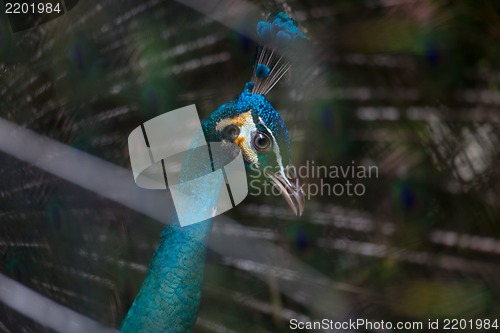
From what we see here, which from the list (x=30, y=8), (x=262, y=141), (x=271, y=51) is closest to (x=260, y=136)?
(x=262, y=141)

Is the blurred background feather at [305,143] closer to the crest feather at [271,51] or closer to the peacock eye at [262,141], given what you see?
the crest feather at [271,51]

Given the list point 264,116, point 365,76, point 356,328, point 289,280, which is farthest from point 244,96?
point 356,328

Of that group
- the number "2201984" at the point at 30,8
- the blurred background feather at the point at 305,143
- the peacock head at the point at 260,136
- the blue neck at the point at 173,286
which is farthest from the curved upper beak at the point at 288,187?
the number "2201984" at the point at 30,8

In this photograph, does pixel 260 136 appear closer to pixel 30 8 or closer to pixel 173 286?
pixel 173 286

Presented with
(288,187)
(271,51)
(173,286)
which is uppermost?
(271,51)

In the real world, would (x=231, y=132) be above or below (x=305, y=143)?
below

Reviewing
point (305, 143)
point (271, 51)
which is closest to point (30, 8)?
point (271, 51)

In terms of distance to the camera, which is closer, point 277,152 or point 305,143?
point 277,152

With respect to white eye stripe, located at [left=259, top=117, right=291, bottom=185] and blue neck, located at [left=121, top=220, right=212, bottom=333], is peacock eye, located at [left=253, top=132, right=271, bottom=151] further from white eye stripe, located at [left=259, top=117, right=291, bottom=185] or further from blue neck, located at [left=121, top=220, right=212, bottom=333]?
blue neck, located at [left=121, top=220, right=212, bottom=333]
